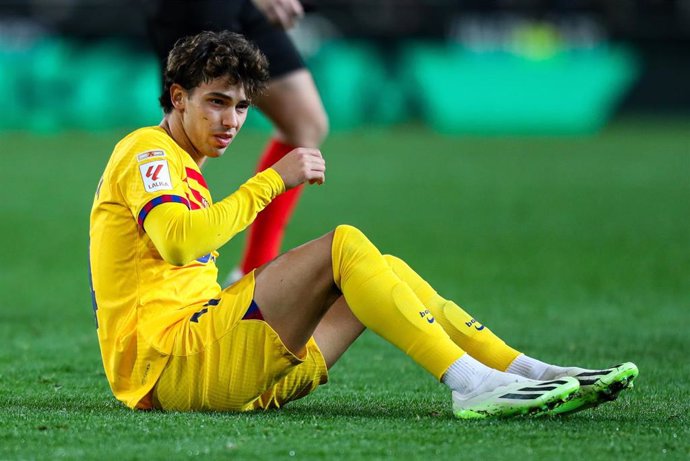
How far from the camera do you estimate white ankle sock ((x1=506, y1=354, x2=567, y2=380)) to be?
3.67 metres

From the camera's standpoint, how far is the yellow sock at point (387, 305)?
351cm

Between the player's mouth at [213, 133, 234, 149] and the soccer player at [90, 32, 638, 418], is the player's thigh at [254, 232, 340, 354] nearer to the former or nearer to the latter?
the soccer player at [90, 32, 638, 418]

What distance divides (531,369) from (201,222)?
1.04 m

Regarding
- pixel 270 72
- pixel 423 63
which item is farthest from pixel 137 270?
pixel 423 63

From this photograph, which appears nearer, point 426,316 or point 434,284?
point 426,316

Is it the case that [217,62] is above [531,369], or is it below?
above

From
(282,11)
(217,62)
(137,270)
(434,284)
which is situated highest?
(282,11)

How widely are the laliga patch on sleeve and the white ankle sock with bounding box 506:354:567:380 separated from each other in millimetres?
1109

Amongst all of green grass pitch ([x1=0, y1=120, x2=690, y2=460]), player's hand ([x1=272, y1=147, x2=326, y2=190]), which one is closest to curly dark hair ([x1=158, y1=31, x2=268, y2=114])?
player's hand ([x1=272, y1=147, x2=326, y2=190])

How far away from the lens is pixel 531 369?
146 inches

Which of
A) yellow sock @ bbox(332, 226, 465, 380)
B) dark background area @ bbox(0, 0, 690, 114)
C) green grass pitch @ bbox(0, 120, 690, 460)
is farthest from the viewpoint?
dark background area @ bbox(0, 0, 690, 114)

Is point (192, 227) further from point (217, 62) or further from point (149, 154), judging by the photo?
point (217, 62)

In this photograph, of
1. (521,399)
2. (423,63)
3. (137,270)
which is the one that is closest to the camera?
(521,399)

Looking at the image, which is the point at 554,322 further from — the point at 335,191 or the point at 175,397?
the point at 335,191
